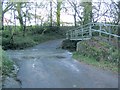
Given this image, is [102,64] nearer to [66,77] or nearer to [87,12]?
[66,77]

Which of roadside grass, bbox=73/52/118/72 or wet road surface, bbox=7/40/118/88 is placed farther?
Result: roadside grass, bbox=73/52/118/72

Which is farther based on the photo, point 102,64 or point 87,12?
point 87,12

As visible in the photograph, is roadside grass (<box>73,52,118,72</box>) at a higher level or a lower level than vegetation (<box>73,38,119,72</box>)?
lower

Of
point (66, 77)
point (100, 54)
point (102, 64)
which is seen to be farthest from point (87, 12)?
point (66, 77)

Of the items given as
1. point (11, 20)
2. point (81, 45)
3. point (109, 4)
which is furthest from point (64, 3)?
point (81, 45)

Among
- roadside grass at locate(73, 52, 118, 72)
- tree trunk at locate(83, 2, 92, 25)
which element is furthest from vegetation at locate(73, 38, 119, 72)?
tree trunk at locate(83, 2, 92, 25)

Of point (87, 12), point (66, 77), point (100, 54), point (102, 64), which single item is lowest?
point (66, 77)

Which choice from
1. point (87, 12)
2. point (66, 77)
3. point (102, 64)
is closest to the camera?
point (66, 77)

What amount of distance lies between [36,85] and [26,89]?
59cm

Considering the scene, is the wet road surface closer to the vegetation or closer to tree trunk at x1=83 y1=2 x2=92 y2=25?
the vegetation

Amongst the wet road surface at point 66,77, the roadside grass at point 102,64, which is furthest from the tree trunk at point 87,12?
the wet road surface at point 66,77

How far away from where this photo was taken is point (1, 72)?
12.3m

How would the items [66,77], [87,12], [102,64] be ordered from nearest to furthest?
1. [66,77]
2. [102,64]
3. [87,12]

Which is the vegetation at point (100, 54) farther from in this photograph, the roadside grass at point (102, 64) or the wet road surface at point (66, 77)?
the wet road surface at point (66, 77)
